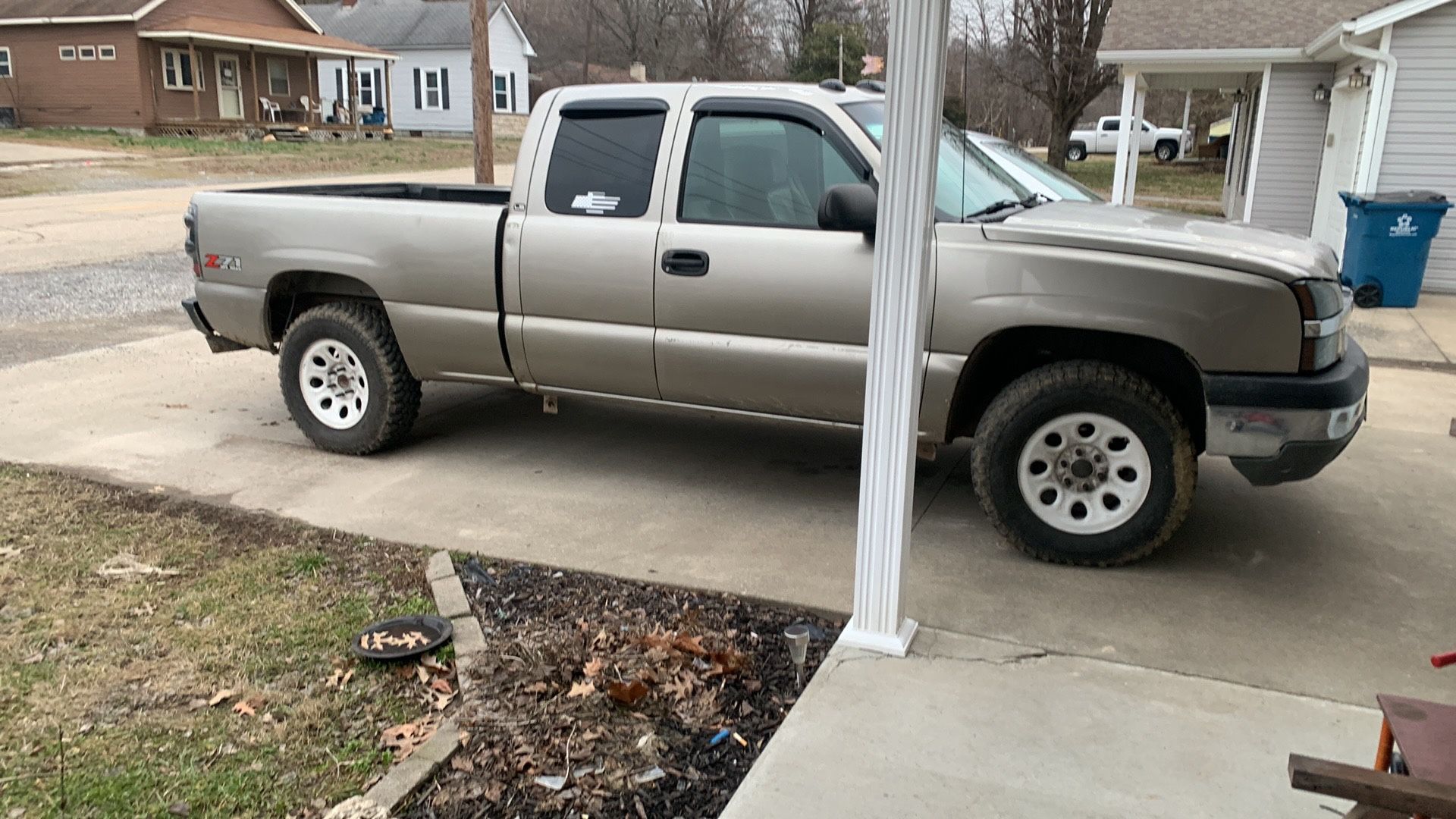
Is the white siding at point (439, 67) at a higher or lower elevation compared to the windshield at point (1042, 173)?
higher

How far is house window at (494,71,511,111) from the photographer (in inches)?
1961

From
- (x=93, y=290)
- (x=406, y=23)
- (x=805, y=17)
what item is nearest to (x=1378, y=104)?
(x=93, y=290)

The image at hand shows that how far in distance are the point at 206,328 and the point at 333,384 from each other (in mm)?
974

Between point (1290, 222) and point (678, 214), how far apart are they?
13.5 metres

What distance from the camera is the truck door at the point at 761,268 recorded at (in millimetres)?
4910

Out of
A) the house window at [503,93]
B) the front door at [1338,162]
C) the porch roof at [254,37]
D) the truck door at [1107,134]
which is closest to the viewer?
the front door at [1338,162]

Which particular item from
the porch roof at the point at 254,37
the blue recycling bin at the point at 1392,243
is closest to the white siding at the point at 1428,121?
the blue recycling bin at the point at 1392,243

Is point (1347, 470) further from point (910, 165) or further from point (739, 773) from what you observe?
point (739, 773)

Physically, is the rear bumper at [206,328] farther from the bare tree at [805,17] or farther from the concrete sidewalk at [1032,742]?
the bare tree at [805,17]

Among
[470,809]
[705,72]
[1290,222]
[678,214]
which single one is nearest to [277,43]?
[705,72]

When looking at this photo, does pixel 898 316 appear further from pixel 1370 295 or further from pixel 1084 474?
pixel 1370 295

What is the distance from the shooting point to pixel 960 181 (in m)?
5.10

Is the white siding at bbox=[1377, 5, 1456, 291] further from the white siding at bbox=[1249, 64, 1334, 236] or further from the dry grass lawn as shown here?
the dry grass lawn

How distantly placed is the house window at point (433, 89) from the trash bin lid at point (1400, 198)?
4318cm
